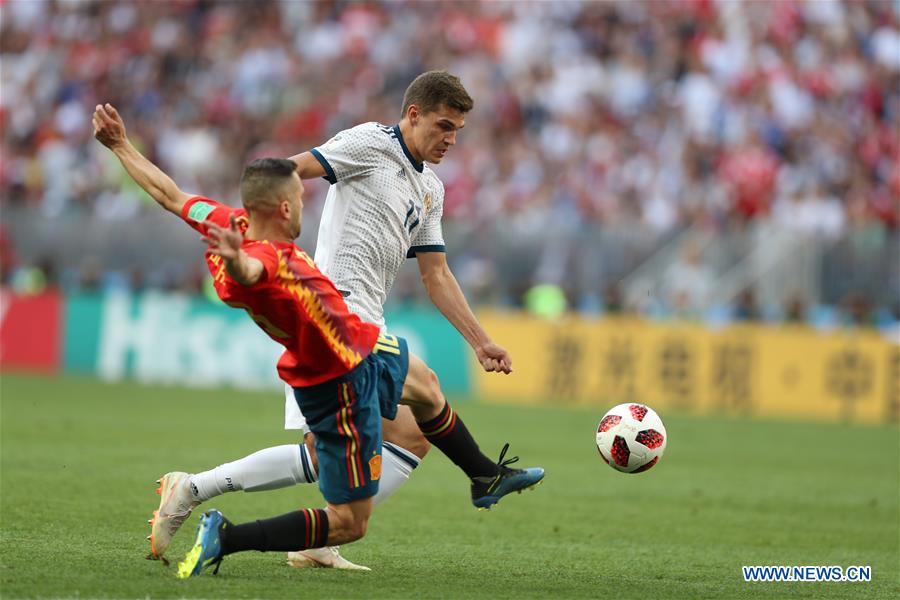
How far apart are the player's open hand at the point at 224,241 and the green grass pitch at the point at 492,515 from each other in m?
1.37

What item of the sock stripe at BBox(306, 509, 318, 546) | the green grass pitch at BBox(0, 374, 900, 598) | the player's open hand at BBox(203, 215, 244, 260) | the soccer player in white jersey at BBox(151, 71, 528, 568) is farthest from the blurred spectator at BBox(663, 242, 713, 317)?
the player's open hand at BBox(203, 215, 244, 260)

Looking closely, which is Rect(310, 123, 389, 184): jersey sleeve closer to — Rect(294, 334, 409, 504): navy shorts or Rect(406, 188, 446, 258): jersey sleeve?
Rect(406, 188, 446, 258): jersey sleeve

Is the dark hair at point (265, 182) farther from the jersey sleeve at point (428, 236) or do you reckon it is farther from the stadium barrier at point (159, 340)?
the stadium barrier at point (159, 340)

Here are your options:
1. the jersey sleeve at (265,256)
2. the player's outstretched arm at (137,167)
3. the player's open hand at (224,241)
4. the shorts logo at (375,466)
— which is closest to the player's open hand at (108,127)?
the player's outstretched arm at (137,167)

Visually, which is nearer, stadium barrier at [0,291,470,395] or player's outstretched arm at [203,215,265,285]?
player's outstretched arm at [203,215,265,285]

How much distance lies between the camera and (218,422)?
14508 mm

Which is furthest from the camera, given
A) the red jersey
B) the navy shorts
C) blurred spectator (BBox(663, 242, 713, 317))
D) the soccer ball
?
blurred spectator (BBox(663, 242, 713, 317))

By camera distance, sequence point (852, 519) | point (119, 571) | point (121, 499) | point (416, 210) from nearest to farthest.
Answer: point (119, 571) → point (416, 210) → point (121, 499) → point (852, 519)

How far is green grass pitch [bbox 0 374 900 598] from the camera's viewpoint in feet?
20.3

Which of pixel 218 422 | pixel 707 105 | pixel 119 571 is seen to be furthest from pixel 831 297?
pixel 119 571

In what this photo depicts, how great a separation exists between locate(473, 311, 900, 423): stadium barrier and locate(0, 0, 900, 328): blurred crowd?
0.65 m

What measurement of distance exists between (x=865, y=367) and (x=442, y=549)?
12.9 metres

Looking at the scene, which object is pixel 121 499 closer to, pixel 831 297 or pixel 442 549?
pixel 442 549

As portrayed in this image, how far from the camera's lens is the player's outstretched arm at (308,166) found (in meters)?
6.36
